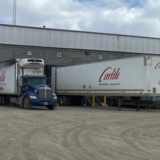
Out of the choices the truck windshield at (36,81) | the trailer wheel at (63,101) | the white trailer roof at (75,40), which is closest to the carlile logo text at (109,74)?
the truck windshield at (36,81)

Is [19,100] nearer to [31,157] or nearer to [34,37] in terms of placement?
[34,37]

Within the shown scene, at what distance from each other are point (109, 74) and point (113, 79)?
596 mm

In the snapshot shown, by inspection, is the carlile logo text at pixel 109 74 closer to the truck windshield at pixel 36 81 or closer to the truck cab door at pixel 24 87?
the truck windshield at pixel 36 81

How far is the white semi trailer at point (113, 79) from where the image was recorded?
1953 cm

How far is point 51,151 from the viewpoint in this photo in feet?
23.4

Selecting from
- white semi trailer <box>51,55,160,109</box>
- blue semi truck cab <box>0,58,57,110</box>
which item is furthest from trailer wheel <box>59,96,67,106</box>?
blue semi truck cab <box>0,58,57,110</box>

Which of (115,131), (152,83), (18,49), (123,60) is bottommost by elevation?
(115,131)

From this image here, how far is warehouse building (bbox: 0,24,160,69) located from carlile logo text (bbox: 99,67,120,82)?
1314 centimetres

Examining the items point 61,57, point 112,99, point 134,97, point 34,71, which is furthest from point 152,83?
point 61,57

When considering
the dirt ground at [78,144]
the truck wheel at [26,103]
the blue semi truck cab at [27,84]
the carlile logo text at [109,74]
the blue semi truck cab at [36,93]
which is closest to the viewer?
the dirt ground at [78,144]

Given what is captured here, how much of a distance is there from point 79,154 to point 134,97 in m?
15.1

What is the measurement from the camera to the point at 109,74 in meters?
22.1

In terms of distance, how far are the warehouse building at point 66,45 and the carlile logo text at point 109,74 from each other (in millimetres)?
13141

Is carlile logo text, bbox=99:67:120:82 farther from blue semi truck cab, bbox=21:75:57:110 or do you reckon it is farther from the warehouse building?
the warehouse building
